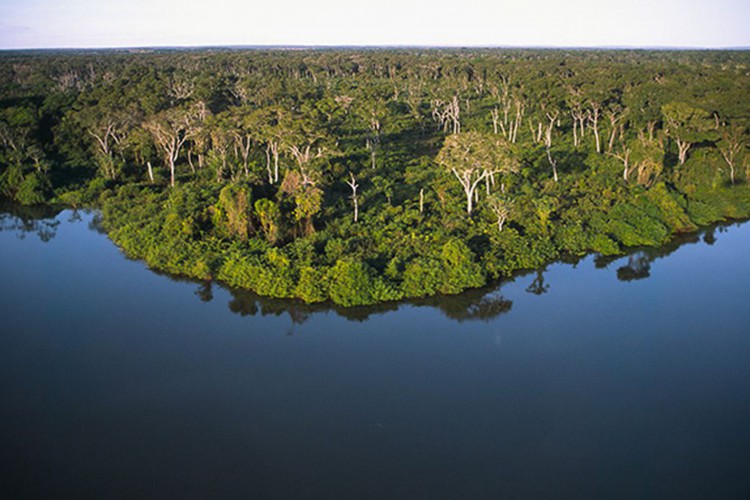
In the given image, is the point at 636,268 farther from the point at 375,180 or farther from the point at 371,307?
the point at 375,180

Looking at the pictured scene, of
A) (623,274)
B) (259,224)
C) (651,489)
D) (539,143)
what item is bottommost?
(651,489)

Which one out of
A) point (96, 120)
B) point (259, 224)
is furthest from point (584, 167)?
point (96, 120)

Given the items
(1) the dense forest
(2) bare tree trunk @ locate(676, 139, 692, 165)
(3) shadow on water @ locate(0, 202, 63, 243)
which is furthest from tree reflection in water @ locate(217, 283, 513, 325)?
(2) bare tree trunk @ locate(676, 139, 692, 165)

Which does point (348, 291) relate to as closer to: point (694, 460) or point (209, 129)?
point (694, 460)

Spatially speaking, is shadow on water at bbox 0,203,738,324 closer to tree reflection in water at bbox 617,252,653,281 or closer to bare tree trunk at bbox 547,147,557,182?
tree reflection in water at bbox 617,252,653,281

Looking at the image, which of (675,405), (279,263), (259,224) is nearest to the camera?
(675,405)

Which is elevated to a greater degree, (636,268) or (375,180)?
(375,180)

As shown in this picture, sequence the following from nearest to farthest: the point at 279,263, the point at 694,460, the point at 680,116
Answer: the point at 694,460 < the point at 279,263 < the point at 680,116

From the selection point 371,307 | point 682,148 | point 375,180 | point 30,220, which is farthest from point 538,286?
point 30,220
